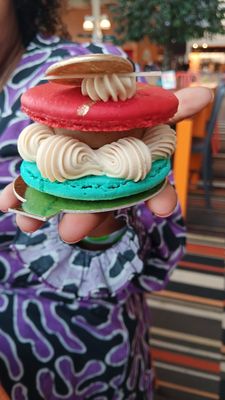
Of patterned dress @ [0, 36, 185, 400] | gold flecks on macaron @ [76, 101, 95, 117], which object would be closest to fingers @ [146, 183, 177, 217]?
gold flecks on macaron @ [76, 101, 95, 117]

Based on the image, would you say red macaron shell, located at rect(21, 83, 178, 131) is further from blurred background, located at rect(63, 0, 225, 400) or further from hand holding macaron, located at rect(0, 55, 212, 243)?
blurred background, located at rect(63, 0, 225, 400)

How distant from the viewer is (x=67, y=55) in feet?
2.23

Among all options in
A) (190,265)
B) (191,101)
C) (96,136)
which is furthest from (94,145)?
(190,265)

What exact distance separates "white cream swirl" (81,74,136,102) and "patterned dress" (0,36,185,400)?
10.8 inches

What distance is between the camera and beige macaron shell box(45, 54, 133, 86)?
0.32 meters

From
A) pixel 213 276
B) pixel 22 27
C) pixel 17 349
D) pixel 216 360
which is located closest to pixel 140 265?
pixel 17 349

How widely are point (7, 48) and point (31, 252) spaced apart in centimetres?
33

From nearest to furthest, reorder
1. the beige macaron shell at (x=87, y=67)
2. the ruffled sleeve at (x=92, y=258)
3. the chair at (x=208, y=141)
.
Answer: the beige macaron shell at (x=87, y=67), the ruffled sleeve at (x=92, y=258), the chair at (x=208, y=141)

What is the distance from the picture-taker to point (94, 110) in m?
0.35

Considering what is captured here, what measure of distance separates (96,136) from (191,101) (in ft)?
0.41

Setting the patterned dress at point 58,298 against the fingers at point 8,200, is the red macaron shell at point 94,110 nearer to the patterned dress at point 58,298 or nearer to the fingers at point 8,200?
the fingers at point 8,200

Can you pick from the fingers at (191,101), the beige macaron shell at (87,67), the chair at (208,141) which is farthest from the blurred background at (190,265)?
the beige macaron shell at (87,67)

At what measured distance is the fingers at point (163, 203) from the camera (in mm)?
381

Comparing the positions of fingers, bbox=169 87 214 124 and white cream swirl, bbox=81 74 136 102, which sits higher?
white cream swirl, bbox=81 74 136 102
